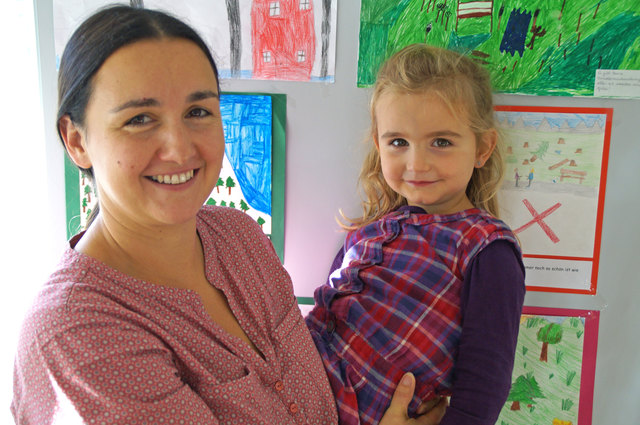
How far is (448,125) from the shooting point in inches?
47.6

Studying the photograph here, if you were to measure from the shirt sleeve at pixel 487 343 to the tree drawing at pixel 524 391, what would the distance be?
45 cm

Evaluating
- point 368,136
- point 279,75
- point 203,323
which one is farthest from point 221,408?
point 279,75

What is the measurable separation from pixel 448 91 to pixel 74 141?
87cm

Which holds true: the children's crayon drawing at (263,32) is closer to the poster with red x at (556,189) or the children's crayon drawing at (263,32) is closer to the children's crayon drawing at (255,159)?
the children's crayon drawing at (255,159)

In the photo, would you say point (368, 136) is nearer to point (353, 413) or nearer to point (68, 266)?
point (353, 413)

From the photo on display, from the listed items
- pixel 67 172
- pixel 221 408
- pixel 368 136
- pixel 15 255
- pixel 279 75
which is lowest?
pixel 221 408

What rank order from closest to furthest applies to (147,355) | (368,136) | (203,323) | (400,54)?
(147,355), (203,323), (400,54), (368,136)

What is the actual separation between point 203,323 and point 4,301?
3.19 feet

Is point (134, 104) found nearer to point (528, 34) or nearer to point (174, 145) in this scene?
point (174, 145)

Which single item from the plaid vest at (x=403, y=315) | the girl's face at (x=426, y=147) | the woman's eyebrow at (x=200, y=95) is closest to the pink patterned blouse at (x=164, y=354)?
the plaid vest at (x=403, y=315)

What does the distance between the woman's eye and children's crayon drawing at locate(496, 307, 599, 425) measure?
4.02 feet

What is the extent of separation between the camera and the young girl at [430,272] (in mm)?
1104

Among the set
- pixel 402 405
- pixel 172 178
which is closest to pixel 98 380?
pixel 172 178

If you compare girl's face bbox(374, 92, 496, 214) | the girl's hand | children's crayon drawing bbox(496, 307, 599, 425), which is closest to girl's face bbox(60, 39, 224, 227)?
girl's face bbox(374, 92, 496, 214)
